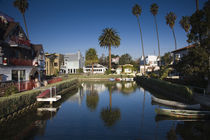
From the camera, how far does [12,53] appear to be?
2578 centimetres

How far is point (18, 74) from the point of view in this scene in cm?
2648

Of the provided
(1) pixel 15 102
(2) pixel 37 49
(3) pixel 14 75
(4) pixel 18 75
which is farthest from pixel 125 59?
(1) pixel 15 102

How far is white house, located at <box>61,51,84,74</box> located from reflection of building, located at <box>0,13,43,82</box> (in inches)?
2245

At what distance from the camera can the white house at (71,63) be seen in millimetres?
88062

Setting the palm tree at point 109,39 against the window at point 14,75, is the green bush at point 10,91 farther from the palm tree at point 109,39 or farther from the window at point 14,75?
the palm tree at point 109,39

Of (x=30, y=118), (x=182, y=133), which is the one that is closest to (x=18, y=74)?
(x=30, y=118)

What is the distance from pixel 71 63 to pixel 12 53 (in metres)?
62.8

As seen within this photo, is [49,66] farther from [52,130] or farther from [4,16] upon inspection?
[52,130]

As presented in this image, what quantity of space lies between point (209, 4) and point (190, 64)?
7.62m

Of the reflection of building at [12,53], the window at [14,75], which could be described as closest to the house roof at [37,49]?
the reflection of building at [12,53]

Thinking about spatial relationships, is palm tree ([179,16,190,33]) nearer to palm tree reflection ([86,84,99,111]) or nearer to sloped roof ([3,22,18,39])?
palm tree reflection ([86,84,99,111])

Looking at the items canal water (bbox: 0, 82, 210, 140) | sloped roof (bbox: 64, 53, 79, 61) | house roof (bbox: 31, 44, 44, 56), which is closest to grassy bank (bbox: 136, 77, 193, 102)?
canal water (bbox: 0, 82, 210, 140)

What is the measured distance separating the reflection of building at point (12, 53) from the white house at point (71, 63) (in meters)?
57.0

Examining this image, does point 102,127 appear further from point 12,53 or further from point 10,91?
point 12,53
